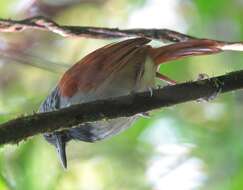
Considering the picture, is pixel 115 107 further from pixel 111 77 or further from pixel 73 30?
pixel 111 77

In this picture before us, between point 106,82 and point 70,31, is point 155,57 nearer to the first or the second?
point 106,82

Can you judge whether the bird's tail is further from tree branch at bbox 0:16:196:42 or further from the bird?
tree branch at bbox 0:16:196:42

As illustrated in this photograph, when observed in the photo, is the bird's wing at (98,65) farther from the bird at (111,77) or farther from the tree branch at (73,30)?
the tree branch at (73,30)

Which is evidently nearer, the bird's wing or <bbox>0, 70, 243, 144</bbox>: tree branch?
<bbox>0, 70, 243, 144</bbox>: tree branch

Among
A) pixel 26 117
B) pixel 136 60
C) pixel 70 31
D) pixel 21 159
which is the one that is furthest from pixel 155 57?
pixel 26 117

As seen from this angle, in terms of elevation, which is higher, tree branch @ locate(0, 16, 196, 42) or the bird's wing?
tree branch @ locate(0, 16, 196, 42)

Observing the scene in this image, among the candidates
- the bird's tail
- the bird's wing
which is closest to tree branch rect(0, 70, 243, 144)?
the bird's tail

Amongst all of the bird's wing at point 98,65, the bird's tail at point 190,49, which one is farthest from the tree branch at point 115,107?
the bird's wing at point 98,65
